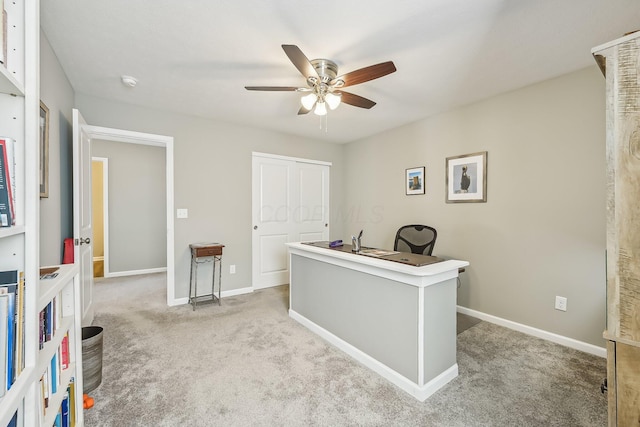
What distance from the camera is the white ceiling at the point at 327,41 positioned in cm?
167

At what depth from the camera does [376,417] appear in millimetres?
1595

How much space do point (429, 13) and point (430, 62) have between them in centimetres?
59

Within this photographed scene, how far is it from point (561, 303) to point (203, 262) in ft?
12.5

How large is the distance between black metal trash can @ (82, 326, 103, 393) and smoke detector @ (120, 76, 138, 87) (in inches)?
84.3

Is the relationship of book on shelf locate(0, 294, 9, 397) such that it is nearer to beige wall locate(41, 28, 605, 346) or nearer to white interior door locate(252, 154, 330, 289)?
beige wall locate(41, 28, 605, 346)

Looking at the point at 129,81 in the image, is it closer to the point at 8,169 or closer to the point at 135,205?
the point at 8,169

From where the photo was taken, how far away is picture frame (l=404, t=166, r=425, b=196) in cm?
365

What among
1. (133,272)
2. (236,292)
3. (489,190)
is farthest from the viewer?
(133,272)

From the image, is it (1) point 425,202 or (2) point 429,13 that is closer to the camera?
(2) point 429,13

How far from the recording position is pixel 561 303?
2471mm

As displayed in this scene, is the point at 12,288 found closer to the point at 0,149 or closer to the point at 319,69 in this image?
the point at 0,149

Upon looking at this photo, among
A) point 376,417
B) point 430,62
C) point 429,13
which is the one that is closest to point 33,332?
point 376,417

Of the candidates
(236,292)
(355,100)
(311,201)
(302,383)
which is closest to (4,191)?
(302,383)

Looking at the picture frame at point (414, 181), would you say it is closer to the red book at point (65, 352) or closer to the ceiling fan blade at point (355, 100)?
the ceiling fan blade at point (355, 100)
